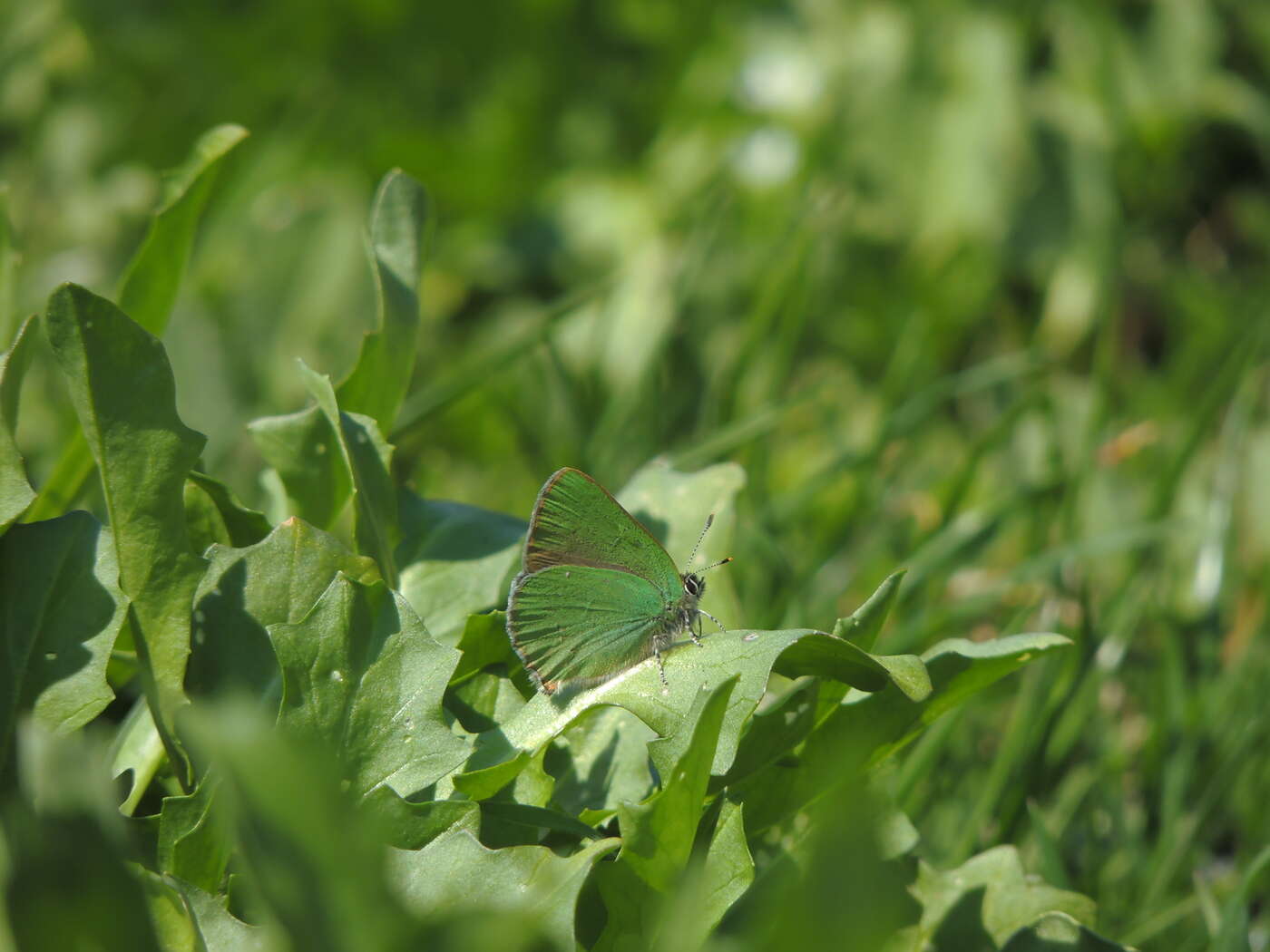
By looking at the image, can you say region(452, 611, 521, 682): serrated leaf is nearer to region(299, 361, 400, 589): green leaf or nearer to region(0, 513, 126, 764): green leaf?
region(299, 361, 400, 589): green leaf

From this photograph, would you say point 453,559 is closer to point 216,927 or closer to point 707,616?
point 707,616

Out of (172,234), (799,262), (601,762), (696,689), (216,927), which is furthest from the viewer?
(799,262)

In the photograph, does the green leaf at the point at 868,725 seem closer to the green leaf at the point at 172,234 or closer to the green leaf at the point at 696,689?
the green leaf at the point at 696,689

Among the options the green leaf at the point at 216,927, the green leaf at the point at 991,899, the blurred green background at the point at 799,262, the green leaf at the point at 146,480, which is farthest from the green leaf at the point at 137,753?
the blurred green background at the point at 799,262

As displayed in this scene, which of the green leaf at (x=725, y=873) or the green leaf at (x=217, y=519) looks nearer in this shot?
the green leaf at (x=725, y=873)

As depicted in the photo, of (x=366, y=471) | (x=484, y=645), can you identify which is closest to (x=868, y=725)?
(x=484, y=645)
